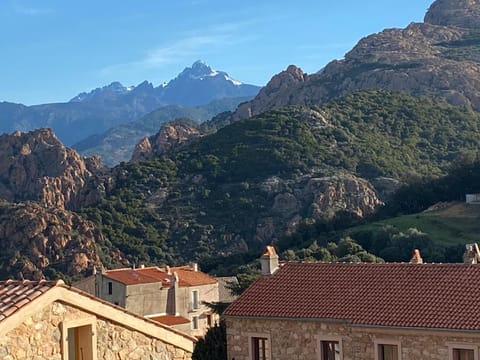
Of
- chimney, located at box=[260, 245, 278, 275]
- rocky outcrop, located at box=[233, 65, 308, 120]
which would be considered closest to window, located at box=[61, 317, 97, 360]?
chimney, located at box=[260, 245, 278, 275]

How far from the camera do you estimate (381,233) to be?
73.0 m

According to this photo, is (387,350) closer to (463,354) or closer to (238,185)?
(463,354)

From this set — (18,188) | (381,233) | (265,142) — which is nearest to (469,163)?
(381,233)

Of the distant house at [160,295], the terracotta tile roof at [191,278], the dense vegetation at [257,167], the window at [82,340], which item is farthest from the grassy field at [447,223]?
the window at [82,340]

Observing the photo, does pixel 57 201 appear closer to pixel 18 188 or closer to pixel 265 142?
pixel 18 188

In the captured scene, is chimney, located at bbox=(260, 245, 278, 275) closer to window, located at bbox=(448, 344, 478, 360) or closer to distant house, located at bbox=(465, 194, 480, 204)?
window, located at bbox=(448, 344, 478, 360)

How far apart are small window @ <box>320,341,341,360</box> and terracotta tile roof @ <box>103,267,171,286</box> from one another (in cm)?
3353

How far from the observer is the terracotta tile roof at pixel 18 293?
27.7 ft

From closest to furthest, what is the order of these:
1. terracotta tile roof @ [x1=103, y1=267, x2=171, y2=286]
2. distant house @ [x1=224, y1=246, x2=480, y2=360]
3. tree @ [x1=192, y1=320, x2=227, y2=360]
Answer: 1. distant house @ [x1=224, y1=246, x2=480, y2=360]
2. tree @ [x1=192, y1=320, x2=227, y2=360]
3. terracotta tile roof @ [x1=103, y1=267, x2=171, y2=286]

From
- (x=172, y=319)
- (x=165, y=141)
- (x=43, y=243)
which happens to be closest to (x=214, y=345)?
(x=172, y=319)

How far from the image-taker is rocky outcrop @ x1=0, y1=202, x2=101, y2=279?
96.5m

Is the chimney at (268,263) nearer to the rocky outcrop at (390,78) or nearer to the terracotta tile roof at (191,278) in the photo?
the terracotta tile roof at (191,278)

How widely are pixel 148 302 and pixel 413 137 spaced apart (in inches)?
3281

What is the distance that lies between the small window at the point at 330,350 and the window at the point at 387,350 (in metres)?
1.11
